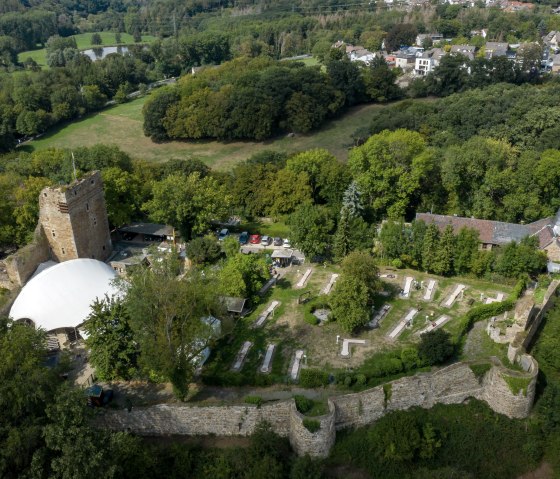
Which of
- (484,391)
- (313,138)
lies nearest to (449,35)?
(313,138)

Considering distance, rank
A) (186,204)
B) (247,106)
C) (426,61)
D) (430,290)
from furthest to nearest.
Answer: (426,61) → (247,106) → (186,204) → (430,290)

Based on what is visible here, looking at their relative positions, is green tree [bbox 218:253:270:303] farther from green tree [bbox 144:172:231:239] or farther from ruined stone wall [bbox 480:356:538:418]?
ruined stone wall [bbox 480:356:538:418]

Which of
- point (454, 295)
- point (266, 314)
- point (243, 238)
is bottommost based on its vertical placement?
point (243, 238)

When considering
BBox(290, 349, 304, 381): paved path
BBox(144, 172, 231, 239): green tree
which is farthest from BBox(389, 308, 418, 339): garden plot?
BBox(144, 172, 231, 239): green tree

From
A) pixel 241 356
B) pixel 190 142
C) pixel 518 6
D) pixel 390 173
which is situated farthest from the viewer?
pixel 518 6

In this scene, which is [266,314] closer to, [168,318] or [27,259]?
[168,318]

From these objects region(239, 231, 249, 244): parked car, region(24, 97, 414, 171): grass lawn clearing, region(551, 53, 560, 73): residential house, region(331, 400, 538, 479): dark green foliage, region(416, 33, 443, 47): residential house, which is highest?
region(416, 33, 443, 47): residential house

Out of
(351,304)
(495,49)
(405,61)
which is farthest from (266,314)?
(495,49)
